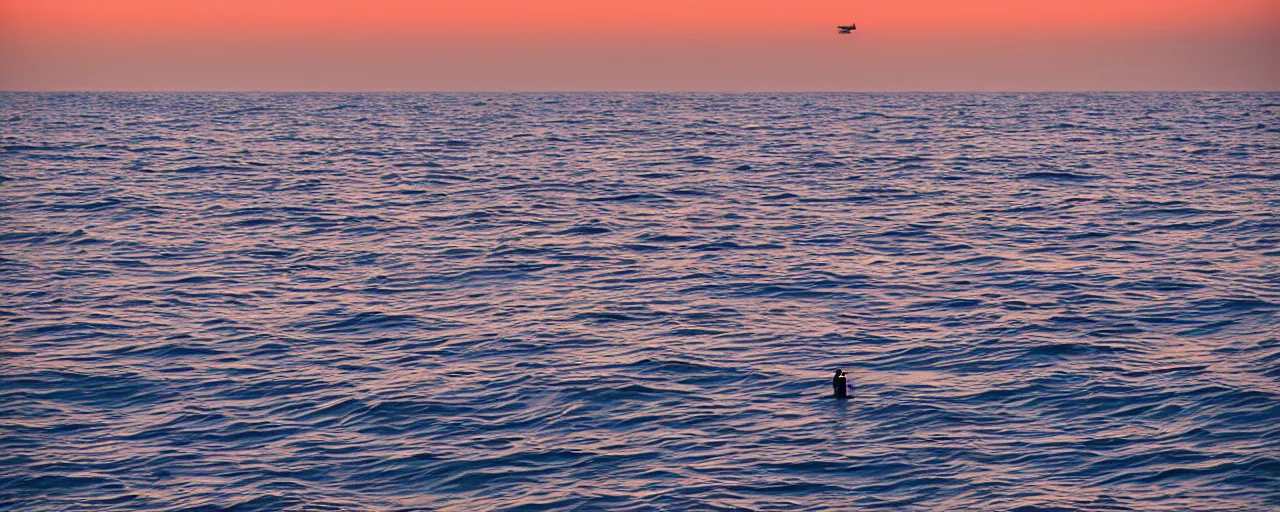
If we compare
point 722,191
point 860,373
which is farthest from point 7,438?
point 722,191

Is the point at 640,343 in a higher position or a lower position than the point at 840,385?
lower

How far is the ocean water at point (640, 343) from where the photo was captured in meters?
17.0

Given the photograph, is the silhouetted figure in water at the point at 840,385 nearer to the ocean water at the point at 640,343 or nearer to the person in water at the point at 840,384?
the person in water at the point at 840,384

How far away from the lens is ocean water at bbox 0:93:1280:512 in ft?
55.7

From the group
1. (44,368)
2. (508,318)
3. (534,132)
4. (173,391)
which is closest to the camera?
(173,391)

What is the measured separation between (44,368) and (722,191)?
3123 centimetres

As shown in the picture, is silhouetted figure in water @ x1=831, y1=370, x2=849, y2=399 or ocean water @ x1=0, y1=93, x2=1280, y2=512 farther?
silhouetted figure in water @ x1=831, y1=370, x2=849, y2=399

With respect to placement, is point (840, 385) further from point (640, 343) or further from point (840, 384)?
point (640, 343)

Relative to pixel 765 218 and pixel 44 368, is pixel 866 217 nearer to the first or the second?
pixel 765 218

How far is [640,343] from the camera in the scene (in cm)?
2473

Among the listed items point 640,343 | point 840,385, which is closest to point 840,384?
point 840,385

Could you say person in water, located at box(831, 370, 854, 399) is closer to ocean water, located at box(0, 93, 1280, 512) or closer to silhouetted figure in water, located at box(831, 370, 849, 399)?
silhouetted figure in water, located at box(831, 370, 849, 399)

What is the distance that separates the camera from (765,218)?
42531 mm

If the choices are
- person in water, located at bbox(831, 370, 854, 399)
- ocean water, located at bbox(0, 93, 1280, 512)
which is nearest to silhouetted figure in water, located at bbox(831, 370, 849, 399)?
person in water, located at bbox(831, 370, 854, 399)
